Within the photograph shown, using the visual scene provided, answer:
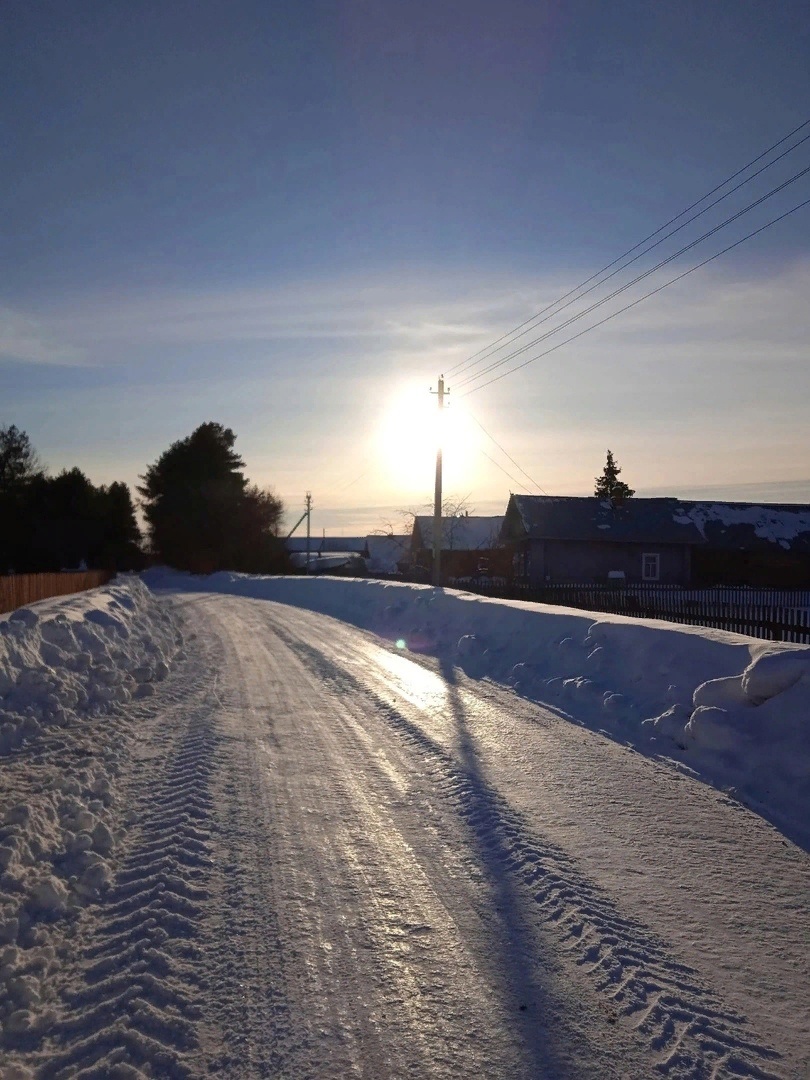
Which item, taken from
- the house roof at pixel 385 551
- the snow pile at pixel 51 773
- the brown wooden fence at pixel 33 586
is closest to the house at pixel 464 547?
the house roof at pixel 385 551

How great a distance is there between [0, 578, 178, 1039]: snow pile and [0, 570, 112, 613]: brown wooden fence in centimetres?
308

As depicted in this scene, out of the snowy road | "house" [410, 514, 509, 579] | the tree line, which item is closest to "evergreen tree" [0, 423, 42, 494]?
the tree line

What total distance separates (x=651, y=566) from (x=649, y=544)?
3.84ft

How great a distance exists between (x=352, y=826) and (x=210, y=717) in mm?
4804

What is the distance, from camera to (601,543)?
45.8 meters

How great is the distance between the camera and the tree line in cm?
5772

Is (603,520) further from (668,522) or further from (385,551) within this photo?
(385,551)

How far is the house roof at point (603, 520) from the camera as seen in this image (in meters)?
45.0

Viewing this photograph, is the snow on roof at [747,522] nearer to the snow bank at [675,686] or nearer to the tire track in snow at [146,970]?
the snow bank at [675,686]

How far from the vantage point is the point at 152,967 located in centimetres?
449

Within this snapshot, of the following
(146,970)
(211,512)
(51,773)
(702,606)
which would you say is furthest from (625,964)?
(211,512)

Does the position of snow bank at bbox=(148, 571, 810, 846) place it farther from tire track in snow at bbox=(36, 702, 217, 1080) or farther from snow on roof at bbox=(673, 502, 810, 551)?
snow on roof at bbox=(673, 502, 810, 551)

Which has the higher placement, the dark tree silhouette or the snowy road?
the dark tree silhouette

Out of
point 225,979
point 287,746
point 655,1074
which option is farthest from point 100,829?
point 655,1074
